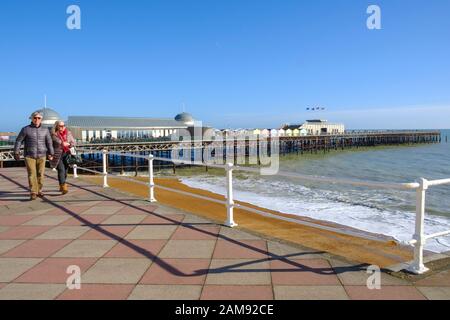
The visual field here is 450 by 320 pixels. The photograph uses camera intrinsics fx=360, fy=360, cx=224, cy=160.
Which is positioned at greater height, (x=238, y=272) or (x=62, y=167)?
(x=62, y=167)

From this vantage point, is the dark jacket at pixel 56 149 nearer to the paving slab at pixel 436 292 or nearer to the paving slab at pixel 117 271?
the paving slab at pixel 117 271

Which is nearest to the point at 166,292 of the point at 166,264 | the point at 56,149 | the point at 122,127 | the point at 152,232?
the point at 166,264

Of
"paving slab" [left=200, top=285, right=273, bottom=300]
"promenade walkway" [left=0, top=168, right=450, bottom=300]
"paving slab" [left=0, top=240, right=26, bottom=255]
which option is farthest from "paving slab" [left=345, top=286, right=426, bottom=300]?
"paving slab" [left=0, top=240, right=26, bottom=255]

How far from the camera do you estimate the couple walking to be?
265 inches

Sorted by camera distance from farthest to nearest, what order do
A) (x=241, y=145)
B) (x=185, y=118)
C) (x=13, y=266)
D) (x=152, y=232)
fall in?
(x=185, y=118), (x=241, y=145), (x=152, y=232), (x=13, y=266)

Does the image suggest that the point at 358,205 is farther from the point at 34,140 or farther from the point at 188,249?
the point at 34,140

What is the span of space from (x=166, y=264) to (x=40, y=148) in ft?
14.7

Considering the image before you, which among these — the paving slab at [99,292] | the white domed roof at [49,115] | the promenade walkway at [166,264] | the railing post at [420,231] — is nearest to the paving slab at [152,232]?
the promenade walkway at [166,264]

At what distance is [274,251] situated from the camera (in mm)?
4035

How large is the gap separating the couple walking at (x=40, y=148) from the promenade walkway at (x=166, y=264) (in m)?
1.34

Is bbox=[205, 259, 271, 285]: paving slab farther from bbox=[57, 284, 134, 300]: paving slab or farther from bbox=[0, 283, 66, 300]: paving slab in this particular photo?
bbox=[0, 283, 66, 300]: paving slab

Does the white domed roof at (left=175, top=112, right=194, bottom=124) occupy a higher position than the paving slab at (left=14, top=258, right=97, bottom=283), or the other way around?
the white domed roof at (left=175, top=112, right=194, bottom=124)

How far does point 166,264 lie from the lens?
367cm

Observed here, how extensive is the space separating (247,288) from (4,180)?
997cm
